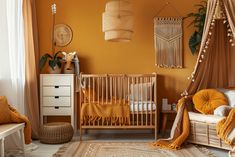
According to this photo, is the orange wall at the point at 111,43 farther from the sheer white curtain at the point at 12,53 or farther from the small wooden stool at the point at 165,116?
the sheer white curtain at the point at 12,53

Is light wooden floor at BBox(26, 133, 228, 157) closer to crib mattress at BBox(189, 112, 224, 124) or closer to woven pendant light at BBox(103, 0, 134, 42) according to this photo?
crib mattress at BBox(189, 112, 224, 124)

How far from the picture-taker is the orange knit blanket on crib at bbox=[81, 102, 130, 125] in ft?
16.2

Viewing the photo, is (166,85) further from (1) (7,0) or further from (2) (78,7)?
(1) (7,0)

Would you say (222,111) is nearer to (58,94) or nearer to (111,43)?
(111,43)

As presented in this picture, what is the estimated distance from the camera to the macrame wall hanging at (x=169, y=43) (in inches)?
223

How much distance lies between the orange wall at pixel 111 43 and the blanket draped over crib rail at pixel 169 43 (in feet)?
0.34

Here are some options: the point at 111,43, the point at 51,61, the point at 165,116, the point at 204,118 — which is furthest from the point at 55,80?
the point at 204,118

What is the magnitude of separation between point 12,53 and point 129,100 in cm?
183

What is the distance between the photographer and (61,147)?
4.56 meters

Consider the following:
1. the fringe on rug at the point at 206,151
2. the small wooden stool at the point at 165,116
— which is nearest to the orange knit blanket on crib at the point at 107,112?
the small wooden stool at the point at 165,116

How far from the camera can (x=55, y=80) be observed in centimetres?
530

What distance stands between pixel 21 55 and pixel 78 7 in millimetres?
1488

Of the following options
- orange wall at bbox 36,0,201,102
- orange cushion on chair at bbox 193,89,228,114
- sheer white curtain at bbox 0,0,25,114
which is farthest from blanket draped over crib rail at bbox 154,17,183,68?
sheer white curtain at bbox 0,0,25,114

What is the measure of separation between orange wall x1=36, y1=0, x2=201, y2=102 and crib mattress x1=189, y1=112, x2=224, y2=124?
3.39 feet
